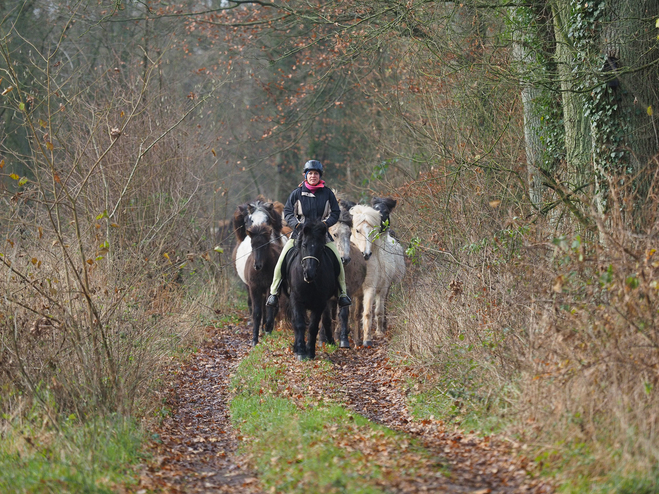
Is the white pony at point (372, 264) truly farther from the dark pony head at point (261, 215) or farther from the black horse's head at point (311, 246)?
the black horse's head at point (311, 246)

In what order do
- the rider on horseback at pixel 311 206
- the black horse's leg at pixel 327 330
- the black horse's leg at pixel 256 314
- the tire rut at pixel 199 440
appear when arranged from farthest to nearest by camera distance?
the black horse's leg at pixel 256 314 → the black horse's leg at pixel 327 330 → the rider on horseback at pixel 311 206 → the tire rut at pixel 199 440

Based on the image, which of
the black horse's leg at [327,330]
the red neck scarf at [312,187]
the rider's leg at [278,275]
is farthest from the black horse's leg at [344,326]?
the red neck scarf at [312,187]

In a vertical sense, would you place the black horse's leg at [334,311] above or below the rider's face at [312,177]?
below

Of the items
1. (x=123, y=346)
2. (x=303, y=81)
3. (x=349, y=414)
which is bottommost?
(x=349, y=414)

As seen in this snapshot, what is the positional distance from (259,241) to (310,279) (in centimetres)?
274

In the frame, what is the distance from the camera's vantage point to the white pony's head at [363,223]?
13.0m

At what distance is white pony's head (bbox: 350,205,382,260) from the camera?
42.5 feet

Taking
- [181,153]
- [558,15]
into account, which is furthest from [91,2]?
[558,15]

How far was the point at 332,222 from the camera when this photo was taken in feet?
36.8

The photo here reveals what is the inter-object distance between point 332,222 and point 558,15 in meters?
4.30

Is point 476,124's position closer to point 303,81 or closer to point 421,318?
point 421,318

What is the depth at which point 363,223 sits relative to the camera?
13.1 m

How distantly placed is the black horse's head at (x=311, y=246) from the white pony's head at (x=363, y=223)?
215 cm

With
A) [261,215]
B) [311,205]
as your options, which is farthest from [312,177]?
[261,215]
